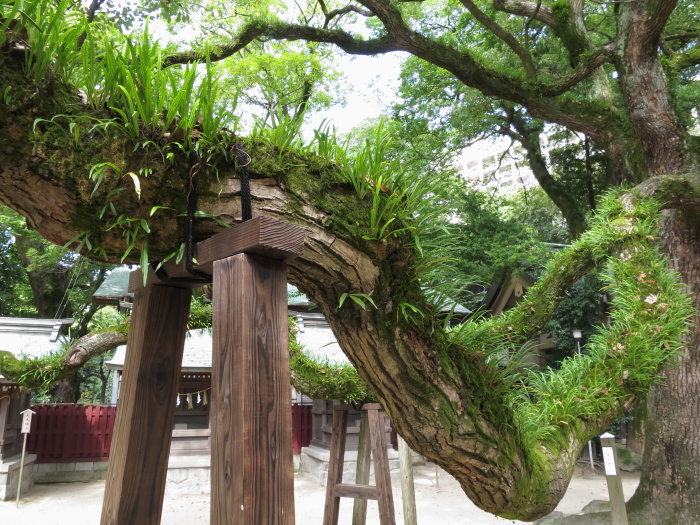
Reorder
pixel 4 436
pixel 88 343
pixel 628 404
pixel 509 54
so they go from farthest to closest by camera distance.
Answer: pixel 509 54
pixel 4 436
pixel 88 343
pixel 628 404

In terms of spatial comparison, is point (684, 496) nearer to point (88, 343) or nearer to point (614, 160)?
point (614, 160)

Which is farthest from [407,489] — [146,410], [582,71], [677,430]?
[582,71]

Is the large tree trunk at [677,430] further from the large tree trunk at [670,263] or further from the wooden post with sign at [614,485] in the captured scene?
the wooden post with sign at [614,485]

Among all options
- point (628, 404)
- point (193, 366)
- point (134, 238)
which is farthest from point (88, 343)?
point (193, 366)

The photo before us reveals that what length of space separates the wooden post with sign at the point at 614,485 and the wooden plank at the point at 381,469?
8.35 ft

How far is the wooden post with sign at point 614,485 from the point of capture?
4031 mm

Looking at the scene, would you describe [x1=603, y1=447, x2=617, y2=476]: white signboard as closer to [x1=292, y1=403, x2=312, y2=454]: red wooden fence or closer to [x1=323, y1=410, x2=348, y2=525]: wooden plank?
[x1=323, y1=410, x2=348, y2=525]: wooden plank

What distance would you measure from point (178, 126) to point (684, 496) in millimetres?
6903

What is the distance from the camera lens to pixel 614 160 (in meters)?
6.89

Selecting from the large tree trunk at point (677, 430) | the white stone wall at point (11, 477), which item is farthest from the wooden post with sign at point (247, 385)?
the white stone wall at point (11, 477)

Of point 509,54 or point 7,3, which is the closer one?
point 7,3

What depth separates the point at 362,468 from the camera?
693 centimetres

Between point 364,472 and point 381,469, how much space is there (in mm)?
966

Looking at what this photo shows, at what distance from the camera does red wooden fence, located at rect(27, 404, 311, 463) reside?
39.5 ft
